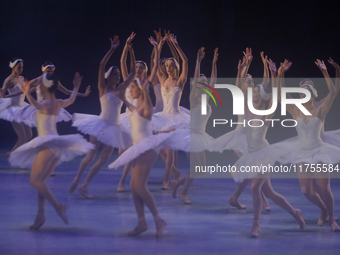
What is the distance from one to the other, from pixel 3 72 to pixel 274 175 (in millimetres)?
5942

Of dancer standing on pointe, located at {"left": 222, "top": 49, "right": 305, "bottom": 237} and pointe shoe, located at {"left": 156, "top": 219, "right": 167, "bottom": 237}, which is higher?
dancer standing on pointe, located at {"left": 222, "top": 49, "right": 305, "bottom": 237}

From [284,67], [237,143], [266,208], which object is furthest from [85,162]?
[284,67]

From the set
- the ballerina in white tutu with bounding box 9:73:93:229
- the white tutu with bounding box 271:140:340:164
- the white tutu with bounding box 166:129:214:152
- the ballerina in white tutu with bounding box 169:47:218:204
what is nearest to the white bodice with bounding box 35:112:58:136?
the ballerina in white tutu with bounding box 9:73:93:229

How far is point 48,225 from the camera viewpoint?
3492mm

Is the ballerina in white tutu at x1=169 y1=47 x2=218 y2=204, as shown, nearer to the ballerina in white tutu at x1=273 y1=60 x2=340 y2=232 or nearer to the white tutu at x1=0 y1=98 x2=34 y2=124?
the ballerina in white tutu at x1=273 y1=60 x2=340 y2=232

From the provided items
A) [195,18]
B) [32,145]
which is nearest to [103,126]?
[32,145]

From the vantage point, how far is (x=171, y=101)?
17.4 feet

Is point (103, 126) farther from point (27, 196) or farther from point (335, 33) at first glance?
point (335, 33)

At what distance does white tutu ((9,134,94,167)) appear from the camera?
130 inches

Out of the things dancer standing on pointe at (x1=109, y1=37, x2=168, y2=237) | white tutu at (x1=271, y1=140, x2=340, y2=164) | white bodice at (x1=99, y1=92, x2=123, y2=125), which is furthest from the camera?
white bodice at (x1=99, y1=92, x2=123, y2=125)

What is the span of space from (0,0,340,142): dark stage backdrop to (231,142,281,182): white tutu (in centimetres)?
543

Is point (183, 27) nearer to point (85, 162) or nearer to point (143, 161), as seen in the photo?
point (85, 162)

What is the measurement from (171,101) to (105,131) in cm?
104

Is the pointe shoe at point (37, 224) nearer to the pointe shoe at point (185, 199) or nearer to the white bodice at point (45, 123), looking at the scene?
the white bodice at point (45, 123)
